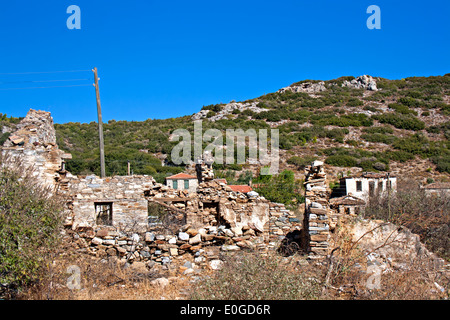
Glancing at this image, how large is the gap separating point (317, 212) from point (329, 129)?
3341cm

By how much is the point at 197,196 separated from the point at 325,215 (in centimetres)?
468

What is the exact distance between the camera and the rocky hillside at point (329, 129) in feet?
96.9

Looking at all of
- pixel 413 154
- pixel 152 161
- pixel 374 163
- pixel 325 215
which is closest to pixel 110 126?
pixel 152 161

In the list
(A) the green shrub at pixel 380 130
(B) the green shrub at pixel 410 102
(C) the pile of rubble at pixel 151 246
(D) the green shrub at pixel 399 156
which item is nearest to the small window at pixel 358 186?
(D) the green shrub at pixel 399 156

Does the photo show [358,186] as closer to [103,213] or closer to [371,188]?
[371,188]

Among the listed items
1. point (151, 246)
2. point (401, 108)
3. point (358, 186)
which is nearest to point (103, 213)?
point (151, 246)

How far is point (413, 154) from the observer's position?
32938 millimetres

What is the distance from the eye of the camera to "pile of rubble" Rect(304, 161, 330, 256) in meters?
7.48

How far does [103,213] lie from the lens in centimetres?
1325

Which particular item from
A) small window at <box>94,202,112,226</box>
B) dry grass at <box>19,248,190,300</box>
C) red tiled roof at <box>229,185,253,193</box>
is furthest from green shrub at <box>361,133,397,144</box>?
dry grass at <box>19,248,190,300</box>

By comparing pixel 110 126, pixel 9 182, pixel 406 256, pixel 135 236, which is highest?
pixel 110 126

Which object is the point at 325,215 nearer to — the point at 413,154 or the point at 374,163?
the point at 374,163

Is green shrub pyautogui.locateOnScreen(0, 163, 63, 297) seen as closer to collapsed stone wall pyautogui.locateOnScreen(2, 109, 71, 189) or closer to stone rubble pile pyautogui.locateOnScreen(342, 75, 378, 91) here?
collapsed stone wall pyautogui.locateOnScreen(2, 109, 71, 189)
